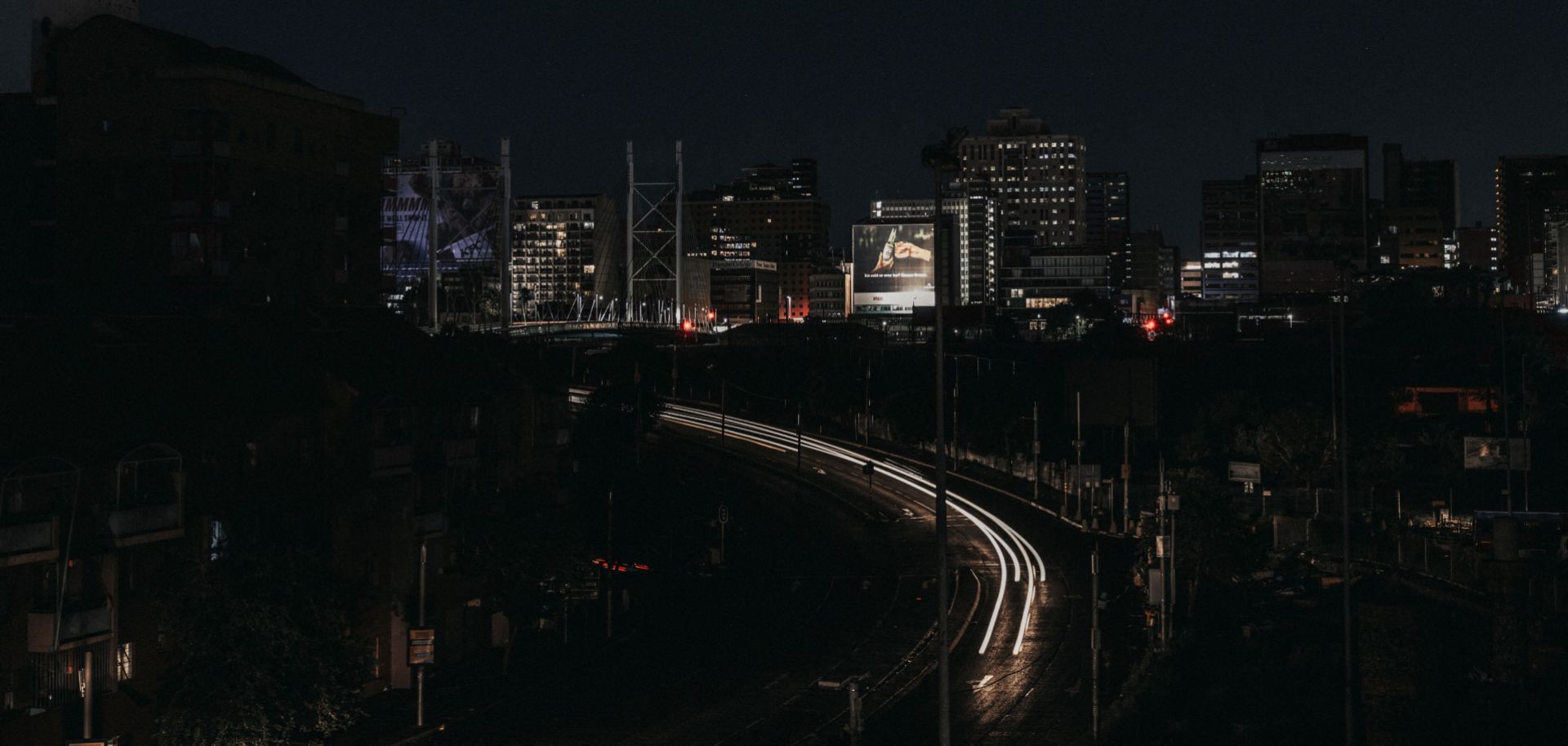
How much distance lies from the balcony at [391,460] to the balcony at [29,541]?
12.5 metres

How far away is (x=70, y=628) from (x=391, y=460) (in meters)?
13.1

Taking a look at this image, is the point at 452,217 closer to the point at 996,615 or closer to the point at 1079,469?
the point at 1079,469

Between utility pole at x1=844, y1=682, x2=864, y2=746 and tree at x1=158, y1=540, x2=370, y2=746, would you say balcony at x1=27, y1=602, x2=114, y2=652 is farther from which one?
utility pole at x1=844, y1=682, x2=864, y2=746

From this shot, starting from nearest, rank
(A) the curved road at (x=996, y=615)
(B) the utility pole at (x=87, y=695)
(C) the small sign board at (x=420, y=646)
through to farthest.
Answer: (B) the utility pole at (x=87, y=695) < (A) the curved road at (x=996, y=615) < (C) the small sign board at (x=420, y=646)

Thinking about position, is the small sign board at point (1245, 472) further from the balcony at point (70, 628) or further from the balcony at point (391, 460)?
the balcony at point (70, 628)

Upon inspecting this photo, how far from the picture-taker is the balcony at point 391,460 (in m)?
42.3

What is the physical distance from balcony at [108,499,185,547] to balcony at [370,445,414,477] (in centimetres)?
842

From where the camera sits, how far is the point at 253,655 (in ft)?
106

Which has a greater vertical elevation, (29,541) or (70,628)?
(29,541)

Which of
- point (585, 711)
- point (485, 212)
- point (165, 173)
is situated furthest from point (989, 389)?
point (485, 212)

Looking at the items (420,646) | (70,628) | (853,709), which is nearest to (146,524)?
(70,628)

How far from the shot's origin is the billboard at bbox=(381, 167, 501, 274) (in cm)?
17650

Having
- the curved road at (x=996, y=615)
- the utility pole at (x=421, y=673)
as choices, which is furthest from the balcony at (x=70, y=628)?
A: the curved road at (x=996, y=615)

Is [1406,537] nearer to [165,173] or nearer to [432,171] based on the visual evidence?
[165,173]
